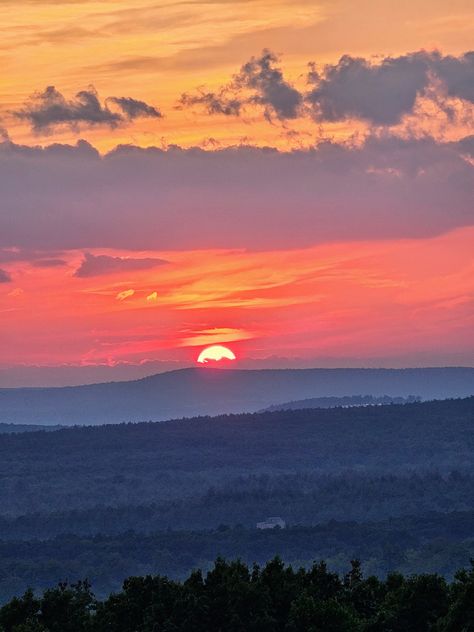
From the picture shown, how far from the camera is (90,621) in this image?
9344 cm

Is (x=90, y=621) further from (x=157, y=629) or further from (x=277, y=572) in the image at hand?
(x=277, y=572)

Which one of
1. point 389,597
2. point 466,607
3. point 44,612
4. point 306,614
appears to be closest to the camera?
point 466,607

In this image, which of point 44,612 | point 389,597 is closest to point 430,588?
point 389,597

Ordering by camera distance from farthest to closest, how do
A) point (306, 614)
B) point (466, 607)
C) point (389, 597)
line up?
point (389, 597) < point (306, 614) < point (466, 607)

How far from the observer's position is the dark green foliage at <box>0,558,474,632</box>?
84000 mm

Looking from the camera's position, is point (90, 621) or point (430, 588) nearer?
point (430, 588)

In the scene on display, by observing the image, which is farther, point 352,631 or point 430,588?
point 430,588

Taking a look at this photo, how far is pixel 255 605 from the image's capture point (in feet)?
294

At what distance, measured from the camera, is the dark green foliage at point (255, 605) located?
3307 inches

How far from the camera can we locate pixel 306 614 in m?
82.5

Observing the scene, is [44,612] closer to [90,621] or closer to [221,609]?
[90,621]

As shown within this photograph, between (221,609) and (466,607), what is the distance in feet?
60.8

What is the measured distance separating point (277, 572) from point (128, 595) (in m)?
8.83

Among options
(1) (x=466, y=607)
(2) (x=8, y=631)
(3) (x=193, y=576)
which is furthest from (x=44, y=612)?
(1) (x=466, y=607)
